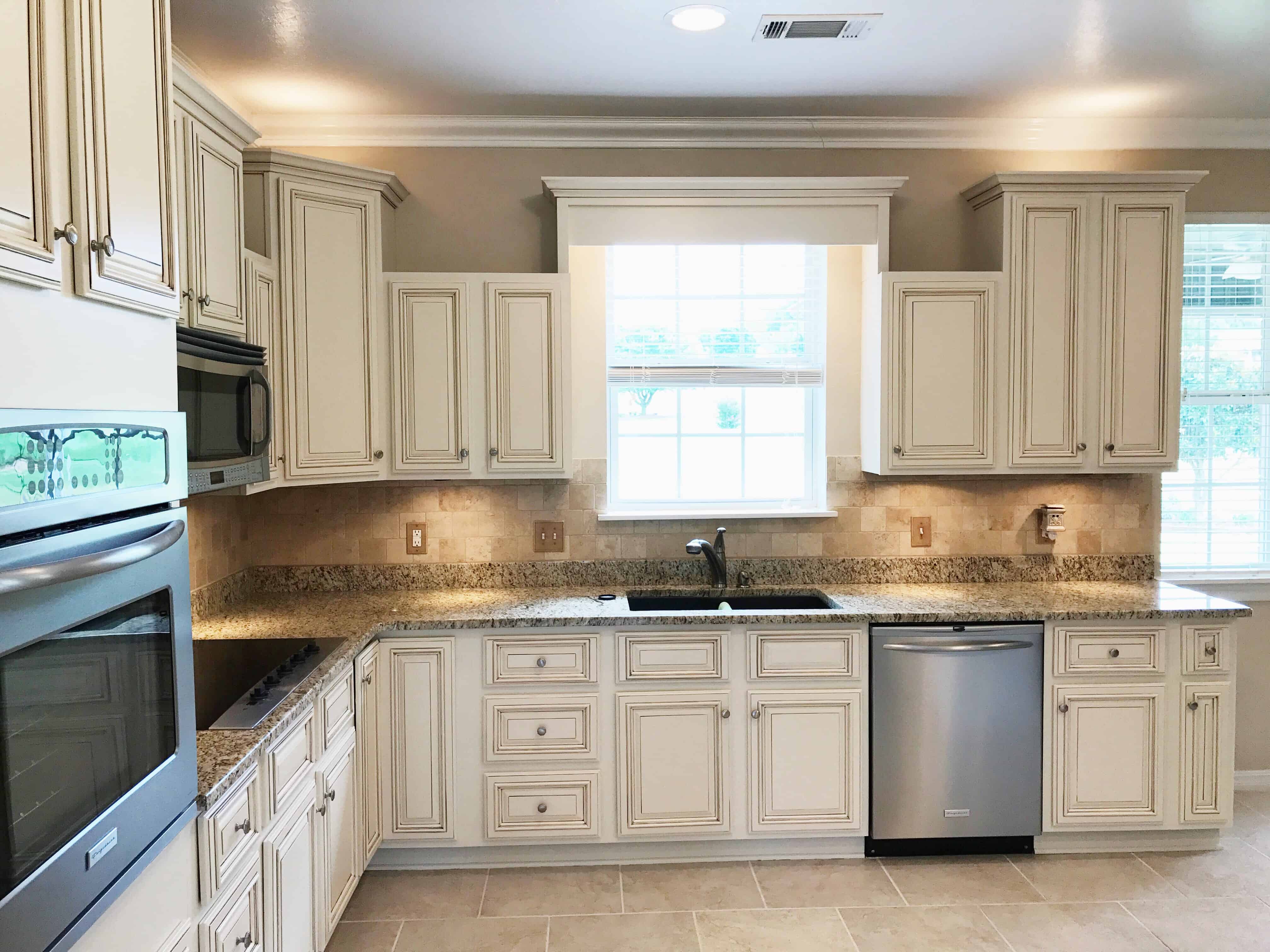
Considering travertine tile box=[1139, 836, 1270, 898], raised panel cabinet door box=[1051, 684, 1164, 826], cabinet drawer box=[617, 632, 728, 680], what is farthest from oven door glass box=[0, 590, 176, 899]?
travertine tile box=[1139, 836, 1270, 898]

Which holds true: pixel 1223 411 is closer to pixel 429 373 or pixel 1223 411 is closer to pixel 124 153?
pixel 429 373

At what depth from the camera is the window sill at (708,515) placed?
3604 millimetres

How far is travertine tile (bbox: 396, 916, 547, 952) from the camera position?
263cm

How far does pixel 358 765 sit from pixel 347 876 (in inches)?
12.2

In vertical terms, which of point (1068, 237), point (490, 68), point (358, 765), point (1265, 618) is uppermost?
point (490, 68)

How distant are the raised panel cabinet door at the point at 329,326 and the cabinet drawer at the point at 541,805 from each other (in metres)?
1.17

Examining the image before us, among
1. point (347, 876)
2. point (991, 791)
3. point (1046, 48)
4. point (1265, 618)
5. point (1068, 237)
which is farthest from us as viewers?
point (1265, 618)

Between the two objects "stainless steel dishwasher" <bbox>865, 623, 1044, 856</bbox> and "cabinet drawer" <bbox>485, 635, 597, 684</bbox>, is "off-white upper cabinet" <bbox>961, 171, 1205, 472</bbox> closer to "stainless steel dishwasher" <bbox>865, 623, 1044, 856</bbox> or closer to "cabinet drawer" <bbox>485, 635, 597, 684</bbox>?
"stainless steel dishwasher" <bbox>865, 623, 1044, 856</bbox>

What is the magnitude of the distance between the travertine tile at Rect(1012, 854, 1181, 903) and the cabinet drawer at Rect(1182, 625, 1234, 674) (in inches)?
27.1

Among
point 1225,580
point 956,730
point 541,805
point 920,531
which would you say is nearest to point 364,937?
point 541,805

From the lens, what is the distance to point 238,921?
1.77 metres

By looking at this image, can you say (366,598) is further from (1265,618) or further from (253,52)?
(1265,618)

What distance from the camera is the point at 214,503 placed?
3.15 m

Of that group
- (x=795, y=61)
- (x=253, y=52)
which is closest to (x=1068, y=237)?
(x=795, y=61)
